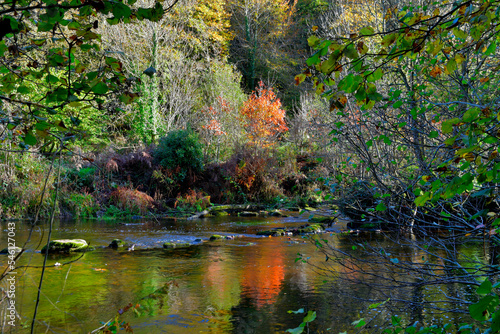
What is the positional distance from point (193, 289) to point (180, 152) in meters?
13.1

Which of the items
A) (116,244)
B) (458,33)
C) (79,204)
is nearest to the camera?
(458,33)

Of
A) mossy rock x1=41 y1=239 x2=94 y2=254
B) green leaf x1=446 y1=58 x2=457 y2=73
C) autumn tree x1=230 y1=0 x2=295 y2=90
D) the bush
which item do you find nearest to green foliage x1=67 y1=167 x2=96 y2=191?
the bush

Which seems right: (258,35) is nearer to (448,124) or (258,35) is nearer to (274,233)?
(274,233)

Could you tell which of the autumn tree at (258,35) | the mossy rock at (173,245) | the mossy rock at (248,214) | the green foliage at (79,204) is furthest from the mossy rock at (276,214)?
the autumn tree at (258,35)

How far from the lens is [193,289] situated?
6812 mm

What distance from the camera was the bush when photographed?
19516 millimetres

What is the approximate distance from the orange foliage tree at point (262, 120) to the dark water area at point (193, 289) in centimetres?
1055

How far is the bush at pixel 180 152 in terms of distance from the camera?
19.5 m

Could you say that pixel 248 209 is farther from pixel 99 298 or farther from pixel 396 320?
pixel 396 320

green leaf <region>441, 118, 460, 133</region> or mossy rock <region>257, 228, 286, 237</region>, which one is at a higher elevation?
green leaf <region>441, 118, 460, 133</region>

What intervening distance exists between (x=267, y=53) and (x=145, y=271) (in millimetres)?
25582

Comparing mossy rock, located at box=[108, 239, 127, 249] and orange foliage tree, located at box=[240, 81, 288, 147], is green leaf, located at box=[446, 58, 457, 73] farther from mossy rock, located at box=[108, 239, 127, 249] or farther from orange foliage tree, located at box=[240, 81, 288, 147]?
orange foliage tree, located at box=[240, 81, 288, 147]

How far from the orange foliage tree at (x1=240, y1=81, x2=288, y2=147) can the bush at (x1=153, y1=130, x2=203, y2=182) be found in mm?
3289

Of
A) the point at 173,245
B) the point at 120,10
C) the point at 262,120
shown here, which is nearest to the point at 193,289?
the point at 173,245
